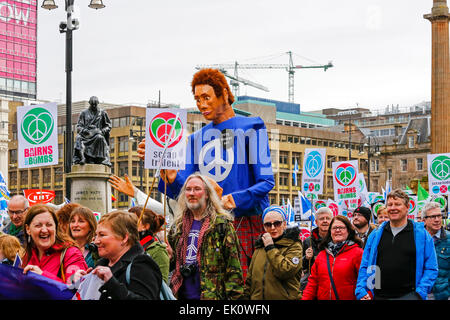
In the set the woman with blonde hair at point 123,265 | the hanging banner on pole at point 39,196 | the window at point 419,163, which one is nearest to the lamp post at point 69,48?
the hanging banner on pole at point 39,196

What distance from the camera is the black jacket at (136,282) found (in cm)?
433

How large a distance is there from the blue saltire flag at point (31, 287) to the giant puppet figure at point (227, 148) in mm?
1748

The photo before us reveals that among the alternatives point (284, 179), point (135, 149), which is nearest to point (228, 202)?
point (135, 149)

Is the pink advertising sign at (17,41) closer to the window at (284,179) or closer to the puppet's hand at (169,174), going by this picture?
the window at (284,179)

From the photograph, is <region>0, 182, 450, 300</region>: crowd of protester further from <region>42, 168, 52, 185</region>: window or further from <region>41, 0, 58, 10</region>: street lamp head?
<region>42, 168, 52, 185</region>: window

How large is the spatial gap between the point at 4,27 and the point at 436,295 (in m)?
119

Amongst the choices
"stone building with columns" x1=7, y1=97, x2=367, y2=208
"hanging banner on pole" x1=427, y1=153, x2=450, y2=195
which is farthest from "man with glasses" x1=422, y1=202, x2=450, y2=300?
"stone building with columns" x1=7, y1=97, x2=367, y2=208

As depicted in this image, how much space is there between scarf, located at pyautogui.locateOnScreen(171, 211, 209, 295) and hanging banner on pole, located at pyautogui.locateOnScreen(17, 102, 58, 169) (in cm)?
609

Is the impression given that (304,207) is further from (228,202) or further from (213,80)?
(228,202)

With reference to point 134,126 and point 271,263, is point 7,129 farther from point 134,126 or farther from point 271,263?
point 271,263

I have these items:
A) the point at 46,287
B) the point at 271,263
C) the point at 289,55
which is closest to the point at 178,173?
the point at 271,263

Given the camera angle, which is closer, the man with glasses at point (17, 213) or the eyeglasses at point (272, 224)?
the eyeglasses at point (272, 224)

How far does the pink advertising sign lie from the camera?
121m

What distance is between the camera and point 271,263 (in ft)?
23.4
